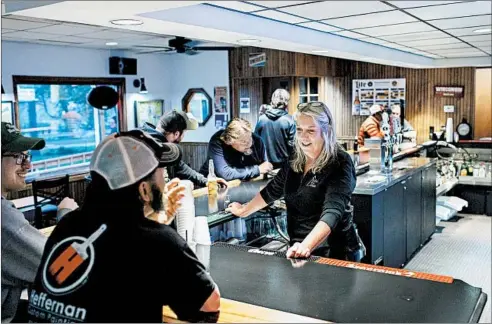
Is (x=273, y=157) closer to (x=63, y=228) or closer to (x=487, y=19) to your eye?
(x=487, y=19)

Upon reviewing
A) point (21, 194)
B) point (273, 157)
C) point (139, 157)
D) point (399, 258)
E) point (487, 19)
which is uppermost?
point (487, 19)

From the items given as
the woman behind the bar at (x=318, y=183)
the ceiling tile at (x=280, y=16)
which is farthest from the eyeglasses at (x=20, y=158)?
the ceiling tile at (x=280, y=16)

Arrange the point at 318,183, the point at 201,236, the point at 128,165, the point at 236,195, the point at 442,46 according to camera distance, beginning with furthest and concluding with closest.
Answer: the point at 442,46 → the point at 236,195 → the point at 318,183 → the point at 201,236 → the point at 128,165

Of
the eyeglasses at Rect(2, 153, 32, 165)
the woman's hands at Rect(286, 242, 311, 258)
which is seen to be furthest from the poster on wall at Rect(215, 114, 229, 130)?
the eyeglasses at Rect(2, 153, 32, 165)

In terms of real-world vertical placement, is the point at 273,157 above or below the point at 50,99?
below

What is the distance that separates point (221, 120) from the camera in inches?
353

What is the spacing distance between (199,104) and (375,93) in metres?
3.09

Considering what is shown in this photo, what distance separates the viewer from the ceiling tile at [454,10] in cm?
323

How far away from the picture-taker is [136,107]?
345 inches

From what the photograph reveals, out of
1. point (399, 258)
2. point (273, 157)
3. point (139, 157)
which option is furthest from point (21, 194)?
point (139, 157)

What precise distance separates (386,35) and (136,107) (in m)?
5.12

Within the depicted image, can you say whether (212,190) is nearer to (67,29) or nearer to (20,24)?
(20,24)

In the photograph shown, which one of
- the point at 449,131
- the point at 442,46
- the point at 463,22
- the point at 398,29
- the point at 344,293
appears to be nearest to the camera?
the point at 344,293

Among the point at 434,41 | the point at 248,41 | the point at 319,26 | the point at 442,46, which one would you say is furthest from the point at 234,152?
the point at 442,46
